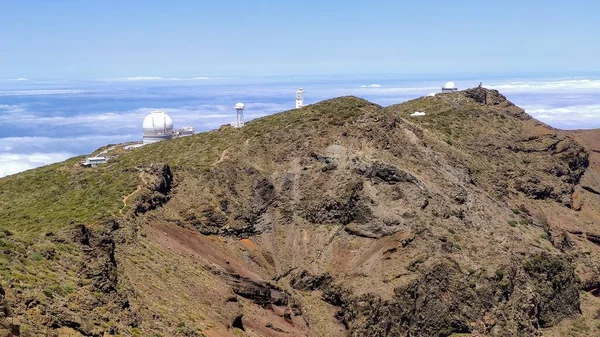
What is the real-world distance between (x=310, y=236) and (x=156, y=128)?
23695mm

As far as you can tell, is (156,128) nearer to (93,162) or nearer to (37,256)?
(93,162)

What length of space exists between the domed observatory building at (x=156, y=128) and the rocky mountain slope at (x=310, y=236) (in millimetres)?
8483

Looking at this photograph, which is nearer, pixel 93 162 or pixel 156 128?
pixel 93 162

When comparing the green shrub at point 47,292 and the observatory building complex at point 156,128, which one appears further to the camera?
the observatory building complex at point 156,128

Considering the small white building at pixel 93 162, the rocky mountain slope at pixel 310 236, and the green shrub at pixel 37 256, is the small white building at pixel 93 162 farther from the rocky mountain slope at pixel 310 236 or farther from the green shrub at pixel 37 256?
the green shrub at pixel 37 256

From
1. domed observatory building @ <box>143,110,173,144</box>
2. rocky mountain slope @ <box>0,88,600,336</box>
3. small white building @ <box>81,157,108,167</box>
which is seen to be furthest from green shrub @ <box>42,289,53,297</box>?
domed observatory building @ <box>143,110,173,144</box>

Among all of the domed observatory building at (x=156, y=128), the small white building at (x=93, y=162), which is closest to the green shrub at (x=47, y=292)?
the small white building at (x=93, y=162)

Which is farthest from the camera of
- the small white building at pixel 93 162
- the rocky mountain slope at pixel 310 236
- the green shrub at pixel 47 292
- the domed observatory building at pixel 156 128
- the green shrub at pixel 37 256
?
the domed observatory building at pixel 156 128

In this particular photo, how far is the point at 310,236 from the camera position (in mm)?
45781

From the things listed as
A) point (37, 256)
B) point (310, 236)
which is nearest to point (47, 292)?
point (37, 256)

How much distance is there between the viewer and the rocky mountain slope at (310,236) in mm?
31219

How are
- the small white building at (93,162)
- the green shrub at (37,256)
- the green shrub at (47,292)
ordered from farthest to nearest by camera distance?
the small white building at (93,162)
the green shrub at (37,256)
the green shrub at (47,292)

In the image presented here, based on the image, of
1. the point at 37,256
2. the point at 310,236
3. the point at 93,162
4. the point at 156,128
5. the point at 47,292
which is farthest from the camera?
the point at 156,128

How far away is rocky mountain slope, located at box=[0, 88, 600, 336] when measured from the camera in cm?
3122
